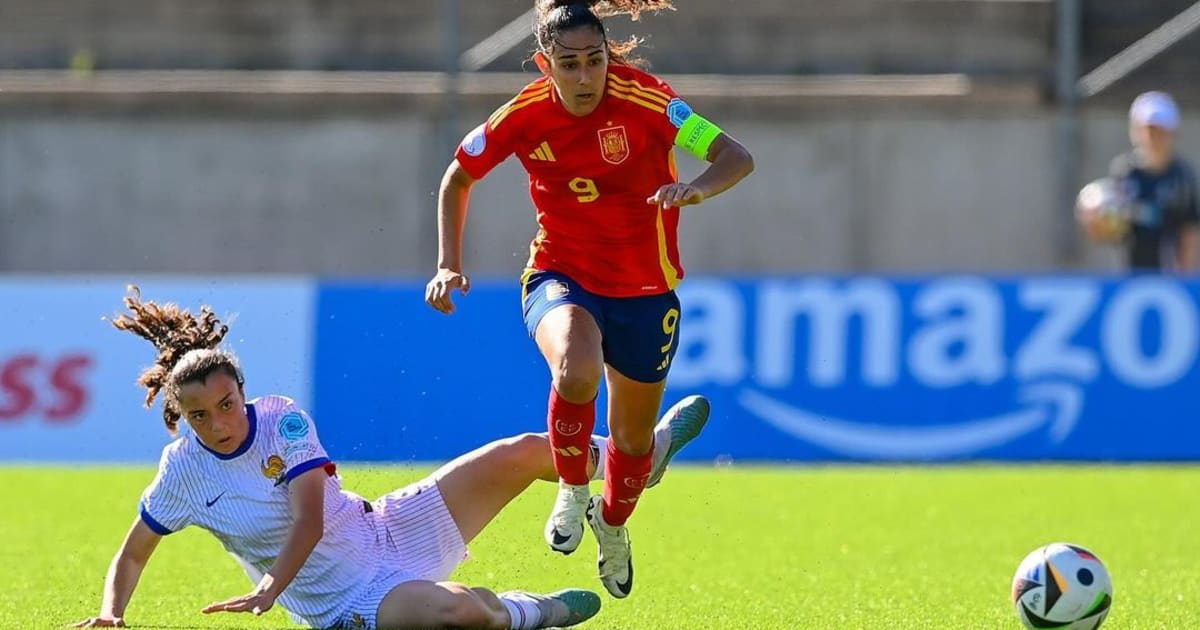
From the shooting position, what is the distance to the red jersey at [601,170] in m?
6.67

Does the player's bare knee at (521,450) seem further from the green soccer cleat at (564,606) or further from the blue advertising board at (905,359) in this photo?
the blue advertising board at (905,359)

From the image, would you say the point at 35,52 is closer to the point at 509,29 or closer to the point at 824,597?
the point at 509,29

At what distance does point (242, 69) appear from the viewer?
59.3ft

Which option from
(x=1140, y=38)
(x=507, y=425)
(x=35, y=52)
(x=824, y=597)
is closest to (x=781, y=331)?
(x=507, y=425)

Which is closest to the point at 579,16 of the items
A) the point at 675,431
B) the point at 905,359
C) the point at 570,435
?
the point at 570,435

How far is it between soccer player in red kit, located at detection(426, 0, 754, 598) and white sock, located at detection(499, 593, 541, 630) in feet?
2.13

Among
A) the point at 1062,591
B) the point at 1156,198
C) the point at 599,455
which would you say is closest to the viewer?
the point at 1062,591

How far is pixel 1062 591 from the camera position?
591 cm

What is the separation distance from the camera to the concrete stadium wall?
55.8 feet

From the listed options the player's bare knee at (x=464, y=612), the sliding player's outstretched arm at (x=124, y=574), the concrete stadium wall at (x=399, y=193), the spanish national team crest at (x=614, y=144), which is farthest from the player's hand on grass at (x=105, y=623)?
the concrete stadium wall at (x=399, y=193)

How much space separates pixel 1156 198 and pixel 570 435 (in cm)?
762

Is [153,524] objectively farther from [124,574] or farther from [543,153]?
[543,153]

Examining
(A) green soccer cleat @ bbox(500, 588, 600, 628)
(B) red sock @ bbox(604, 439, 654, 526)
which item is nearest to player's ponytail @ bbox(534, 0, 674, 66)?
(B) red sock @ bbox(604, 439, 654, 526)

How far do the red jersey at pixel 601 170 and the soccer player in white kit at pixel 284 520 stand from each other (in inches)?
43.4
